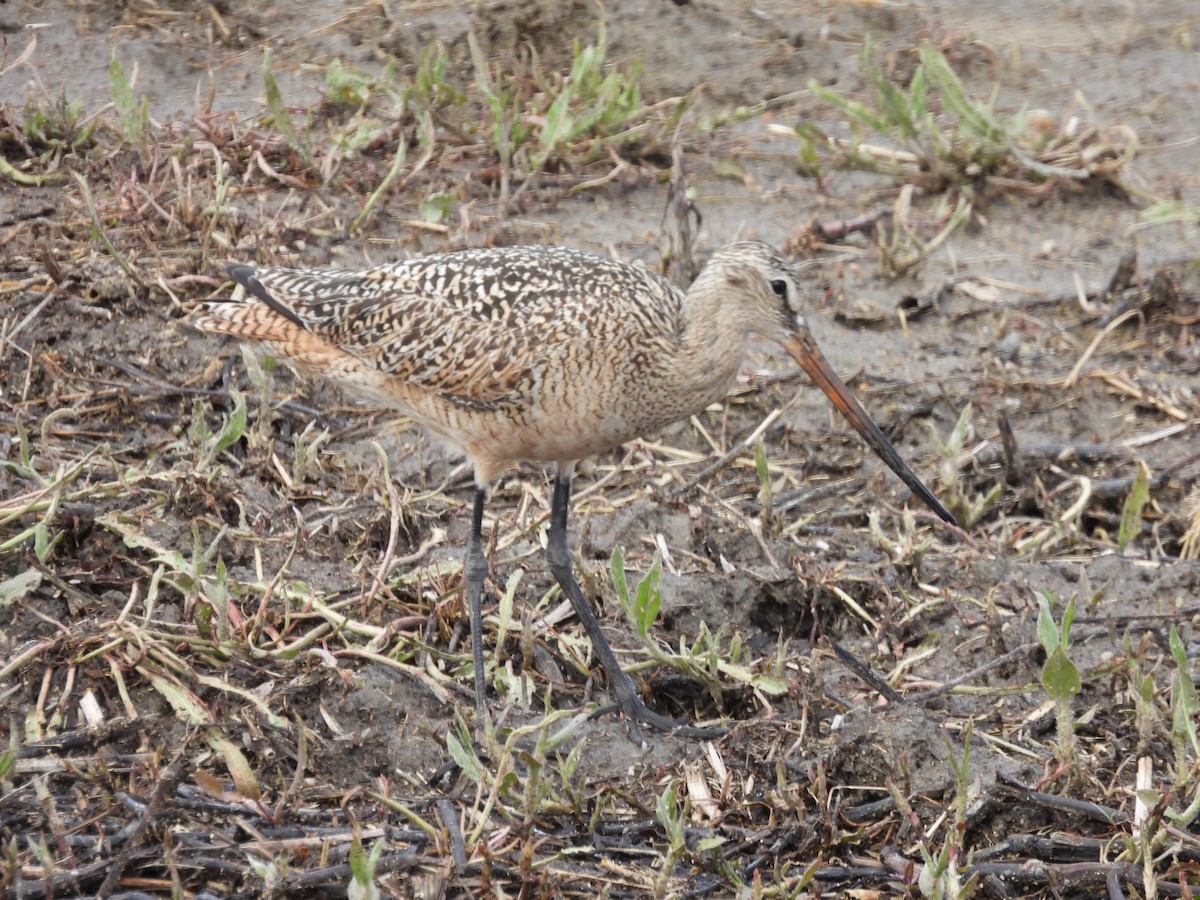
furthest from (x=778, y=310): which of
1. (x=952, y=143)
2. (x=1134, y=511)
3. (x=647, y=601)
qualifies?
(x=952, y=143)

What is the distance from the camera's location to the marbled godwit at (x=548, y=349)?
13.8ft

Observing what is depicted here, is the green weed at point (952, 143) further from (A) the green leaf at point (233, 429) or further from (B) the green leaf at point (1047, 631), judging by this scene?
(B) the green leaf at point (1047, 631)

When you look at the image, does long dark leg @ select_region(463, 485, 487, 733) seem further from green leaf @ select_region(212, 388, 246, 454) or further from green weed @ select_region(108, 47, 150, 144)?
green weed @ select_region(108, 47, 150, 144)

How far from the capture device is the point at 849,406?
4.59 m

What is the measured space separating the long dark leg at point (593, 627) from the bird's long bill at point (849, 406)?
772 millimetres

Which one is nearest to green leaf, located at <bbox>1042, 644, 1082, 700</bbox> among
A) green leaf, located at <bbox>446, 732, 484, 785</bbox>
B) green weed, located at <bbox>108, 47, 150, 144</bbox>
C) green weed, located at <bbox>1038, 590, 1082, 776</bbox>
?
green weed, located at <bbox>1038, 590, 1082, 776</bbox>

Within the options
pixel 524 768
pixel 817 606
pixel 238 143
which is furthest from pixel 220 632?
pixel 238 143

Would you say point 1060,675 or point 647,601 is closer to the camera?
point 1060,675

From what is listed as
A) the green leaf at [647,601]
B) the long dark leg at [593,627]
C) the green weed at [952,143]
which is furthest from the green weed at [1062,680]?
the green weed at [952,143]

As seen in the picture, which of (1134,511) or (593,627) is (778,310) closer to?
(593,627)

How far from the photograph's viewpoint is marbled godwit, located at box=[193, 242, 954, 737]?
4207 millimetres

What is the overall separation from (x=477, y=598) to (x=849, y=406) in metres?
1.25

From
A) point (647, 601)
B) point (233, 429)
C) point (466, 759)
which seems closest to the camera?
point (466, 759)

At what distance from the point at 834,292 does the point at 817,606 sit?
6.65ft
